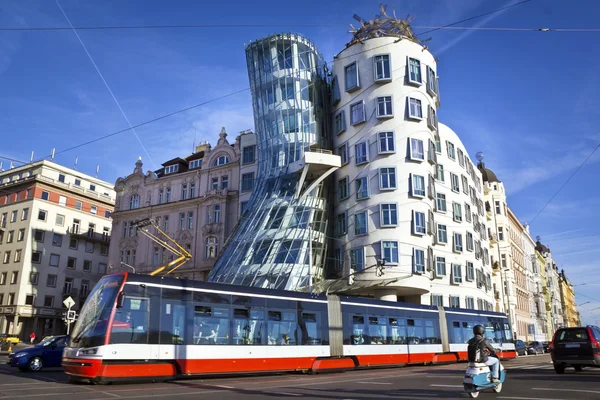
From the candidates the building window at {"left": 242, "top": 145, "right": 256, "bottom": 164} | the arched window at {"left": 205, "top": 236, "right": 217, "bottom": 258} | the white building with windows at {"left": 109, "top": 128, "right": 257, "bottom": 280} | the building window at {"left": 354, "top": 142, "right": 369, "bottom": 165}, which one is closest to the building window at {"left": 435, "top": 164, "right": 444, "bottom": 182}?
the building window at {"left": 354, "top": 142, "right": 369, "bottom": 165}

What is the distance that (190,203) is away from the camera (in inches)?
2096

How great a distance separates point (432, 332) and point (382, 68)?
23.1 metres

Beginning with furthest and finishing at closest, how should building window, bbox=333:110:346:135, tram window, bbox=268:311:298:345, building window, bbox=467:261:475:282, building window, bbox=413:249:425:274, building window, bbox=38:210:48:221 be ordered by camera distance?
building window, bbox=38:210:48:221, building window, bbox=467:261:475:282, building window, bbox=333:110:346:135, building window, bbox=413:249:425:274, tram window, bbox=268:311:298:345

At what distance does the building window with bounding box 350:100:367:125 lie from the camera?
1652 inches

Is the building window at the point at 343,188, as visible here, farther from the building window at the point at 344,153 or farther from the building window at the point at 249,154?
the building window at the point at 249,154

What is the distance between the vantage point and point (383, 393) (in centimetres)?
1265

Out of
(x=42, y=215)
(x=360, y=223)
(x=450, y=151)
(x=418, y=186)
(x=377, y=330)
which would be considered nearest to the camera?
(x=377, y=330)

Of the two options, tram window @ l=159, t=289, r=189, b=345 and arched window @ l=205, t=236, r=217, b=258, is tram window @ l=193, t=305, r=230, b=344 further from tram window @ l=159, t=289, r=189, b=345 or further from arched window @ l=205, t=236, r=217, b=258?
arched window @ l=205, t=236, r=217, b=258

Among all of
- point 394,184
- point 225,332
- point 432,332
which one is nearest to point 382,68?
point 394,184

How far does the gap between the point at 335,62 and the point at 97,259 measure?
1889 inches

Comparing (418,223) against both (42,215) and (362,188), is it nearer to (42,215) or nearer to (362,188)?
(362,188)

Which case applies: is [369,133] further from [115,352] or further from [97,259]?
[97,259]

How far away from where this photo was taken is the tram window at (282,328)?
19.9m

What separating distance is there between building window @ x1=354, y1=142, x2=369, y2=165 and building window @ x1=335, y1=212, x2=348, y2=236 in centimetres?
462
